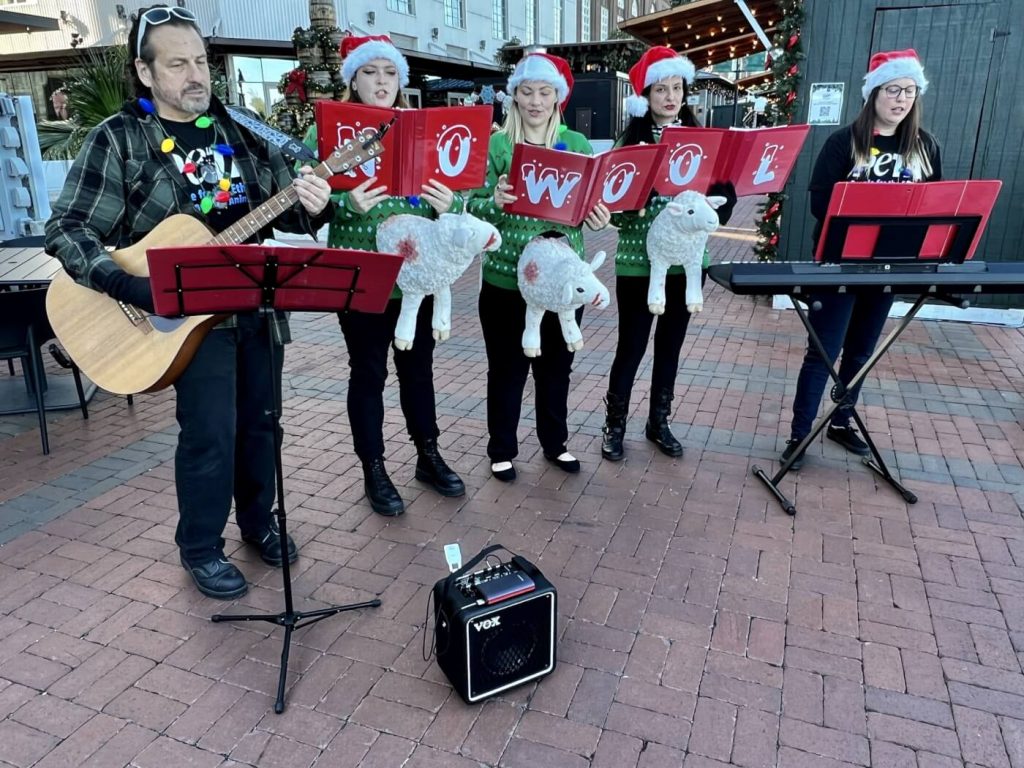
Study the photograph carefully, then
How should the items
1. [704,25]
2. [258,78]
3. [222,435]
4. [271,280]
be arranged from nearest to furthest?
[271,280]
[222,435]
[704,25]
[258,78]

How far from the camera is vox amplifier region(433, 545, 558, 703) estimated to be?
2412 millimetres

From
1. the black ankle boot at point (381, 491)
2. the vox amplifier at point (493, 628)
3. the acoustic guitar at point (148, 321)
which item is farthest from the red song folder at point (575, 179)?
the vox amplifier at point (493, 628)

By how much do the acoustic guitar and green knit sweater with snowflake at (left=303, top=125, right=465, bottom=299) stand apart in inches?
19.8

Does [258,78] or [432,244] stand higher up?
[258,78]

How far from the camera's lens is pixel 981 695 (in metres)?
2.54

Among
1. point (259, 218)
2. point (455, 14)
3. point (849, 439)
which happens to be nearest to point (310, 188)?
point (259, 218)

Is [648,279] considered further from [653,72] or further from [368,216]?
[368,216]

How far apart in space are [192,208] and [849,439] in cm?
383

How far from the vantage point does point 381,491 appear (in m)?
3.75

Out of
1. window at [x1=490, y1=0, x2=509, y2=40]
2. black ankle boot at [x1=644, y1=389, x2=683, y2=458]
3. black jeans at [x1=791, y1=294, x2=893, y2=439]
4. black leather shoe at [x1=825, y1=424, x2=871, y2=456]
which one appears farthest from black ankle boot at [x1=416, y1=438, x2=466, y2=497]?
window at [x1=490, y1=0, x2=509, y2=40]

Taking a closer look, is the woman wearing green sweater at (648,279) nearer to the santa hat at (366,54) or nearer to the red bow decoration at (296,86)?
the santa hat at (366,54)

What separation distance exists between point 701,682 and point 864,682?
1.89 feet

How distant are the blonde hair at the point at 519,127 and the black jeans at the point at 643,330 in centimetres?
88

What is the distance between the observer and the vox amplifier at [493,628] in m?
2.41
